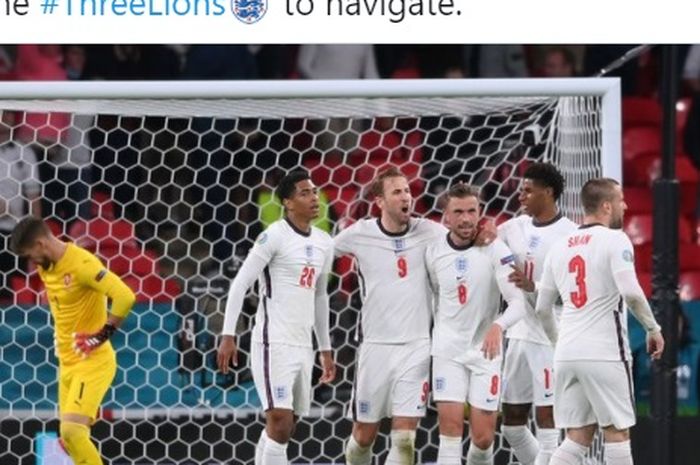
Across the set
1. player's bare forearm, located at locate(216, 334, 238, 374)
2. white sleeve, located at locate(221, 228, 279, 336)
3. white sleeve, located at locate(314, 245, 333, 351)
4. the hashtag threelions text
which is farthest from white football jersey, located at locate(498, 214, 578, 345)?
the hashtag threelions text

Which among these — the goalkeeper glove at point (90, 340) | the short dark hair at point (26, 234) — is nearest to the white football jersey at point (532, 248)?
the goalkeeper glove at point (90, 340)

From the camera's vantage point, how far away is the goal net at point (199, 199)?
896cm

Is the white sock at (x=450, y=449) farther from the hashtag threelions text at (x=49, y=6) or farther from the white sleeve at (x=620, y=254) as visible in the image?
the hashtag threelions text at (x=49, y=6)

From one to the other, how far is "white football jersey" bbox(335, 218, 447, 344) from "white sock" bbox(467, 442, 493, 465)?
546mm

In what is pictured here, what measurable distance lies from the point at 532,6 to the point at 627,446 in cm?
226

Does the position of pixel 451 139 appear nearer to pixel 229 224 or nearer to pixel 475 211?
pixel 229 224

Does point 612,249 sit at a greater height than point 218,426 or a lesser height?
greater

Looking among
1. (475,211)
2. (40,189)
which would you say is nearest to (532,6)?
(475,211)

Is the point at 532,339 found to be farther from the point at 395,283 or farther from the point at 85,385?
the point at 85,385

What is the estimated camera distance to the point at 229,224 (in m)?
10.5

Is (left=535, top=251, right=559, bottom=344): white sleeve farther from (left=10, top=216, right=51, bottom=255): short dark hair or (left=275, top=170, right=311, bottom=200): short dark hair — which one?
(left=10, top=216, right=51, bottom=255): short dark hair

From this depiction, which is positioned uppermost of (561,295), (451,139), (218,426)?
(451,139)

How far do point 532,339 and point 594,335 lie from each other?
0.87 meters

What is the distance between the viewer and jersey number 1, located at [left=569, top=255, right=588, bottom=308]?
26.3 ft
